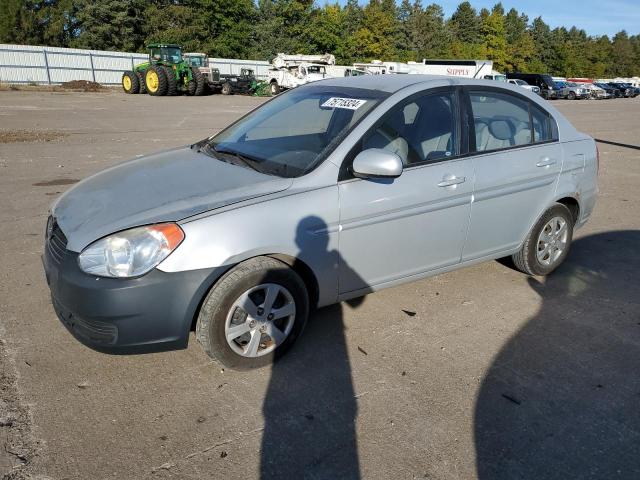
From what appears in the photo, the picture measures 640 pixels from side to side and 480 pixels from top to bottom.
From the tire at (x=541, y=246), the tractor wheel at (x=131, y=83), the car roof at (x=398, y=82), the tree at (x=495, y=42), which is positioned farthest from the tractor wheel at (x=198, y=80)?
the tree at (x=495, y=42)

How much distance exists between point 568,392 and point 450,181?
5.06 feet

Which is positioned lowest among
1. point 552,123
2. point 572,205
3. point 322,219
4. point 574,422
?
point 574,422

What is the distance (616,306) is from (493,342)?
132 centimetres

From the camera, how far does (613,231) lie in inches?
240

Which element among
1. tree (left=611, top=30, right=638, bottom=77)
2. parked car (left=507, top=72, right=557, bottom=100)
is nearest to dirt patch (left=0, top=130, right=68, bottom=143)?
parked car (left=507, top=72, right=557, bottom=100)

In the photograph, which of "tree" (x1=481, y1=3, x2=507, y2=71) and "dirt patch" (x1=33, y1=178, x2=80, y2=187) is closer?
"dirt patch" (x1=33, y1=178, x2=80, y2=187)

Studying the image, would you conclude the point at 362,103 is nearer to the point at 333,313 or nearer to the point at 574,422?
the point at 333,313

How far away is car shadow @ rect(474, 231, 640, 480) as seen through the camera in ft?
8.27

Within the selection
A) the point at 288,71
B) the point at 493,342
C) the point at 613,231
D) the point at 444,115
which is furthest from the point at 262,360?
the point at 288,71

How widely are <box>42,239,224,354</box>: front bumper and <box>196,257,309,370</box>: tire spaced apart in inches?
3.3

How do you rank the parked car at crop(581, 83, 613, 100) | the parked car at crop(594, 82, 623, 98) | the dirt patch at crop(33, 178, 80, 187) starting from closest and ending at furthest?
1. the dirt patch at crop(33, 178, 80, 187)
2. the parked car at crop(581, 83, 613, 100)
3. the parked car at crop(594, 82, 623, 98)

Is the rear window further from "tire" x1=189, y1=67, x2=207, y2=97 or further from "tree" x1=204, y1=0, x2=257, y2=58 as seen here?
"tree" x1=204, y1=0, x2=257, y2=58

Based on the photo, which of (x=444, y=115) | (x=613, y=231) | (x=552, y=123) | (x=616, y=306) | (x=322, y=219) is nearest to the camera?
(x=322, y=219)

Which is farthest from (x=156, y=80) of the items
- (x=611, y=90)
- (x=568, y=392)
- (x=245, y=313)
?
(x=611, y=90)
